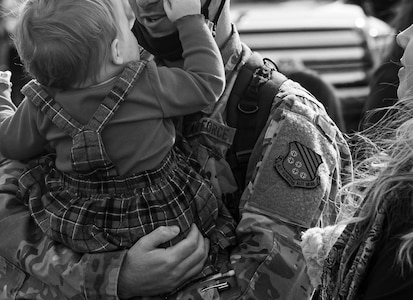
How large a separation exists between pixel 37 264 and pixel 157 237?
40 cm

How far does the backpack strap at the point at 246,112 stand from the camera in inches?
101

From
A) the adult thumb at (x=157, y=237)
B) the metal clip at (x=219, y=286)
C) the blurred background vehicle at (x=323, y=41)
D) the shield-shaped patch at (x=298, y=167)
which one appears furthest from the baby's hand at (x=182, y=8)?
the blurred background vehicle at (x=323, y=41)

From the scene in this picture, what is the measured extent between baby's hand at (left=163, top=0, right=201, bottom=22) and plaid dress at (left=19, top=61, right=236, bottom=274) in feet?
0.63

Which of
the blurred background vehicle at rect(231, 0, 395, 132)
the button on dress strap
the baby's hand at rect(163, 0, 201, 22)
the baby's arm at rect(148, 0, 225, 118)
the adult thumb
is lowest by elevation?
the blurred background vehicle at rect(231, 0, 395, 132)

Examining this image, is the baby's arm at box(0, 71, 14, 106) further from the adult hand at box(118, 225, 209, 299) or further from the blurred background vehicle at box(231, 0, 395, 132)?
the blurred background vehicle at box(231, 0, 395, 132)

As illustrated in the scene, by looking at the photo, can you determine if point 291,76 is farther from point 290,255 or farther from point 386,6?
point 386,6

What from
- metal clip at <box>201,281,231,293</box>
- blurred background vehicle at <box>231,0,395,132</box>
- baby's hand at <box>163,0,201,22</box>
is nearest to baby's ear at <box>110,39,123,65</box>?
baby's hand at <box>163,0,201,22</box>

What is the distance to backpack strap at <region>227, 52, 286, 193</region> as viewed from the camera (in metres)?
2.57

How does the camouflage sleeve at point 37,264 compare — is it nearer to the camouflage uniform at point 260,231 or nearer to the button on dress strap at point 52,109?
the camouflage uniform at point 260,231

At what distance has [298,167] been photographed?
8.11ft

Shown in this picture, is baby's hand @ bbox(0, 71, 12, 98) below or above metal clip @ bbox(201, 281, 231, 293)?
above

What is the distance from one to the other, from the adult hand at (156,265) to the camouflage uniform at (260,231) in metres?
0.04

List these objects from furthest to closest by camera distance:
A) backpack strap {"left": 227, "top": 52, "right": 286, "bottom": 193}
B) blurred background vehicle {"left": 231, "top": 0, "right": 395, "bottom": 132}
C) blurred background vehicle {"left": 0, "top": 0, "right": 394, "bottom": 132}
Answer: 1. blurred background vehicle {"left": 231, "top": 0, "right": 395, "bottom": 132}
2. blurred background vehicle {"left": 0, "top": 0, "right": 394, "bottom": 132}
3. backpack strap {"left": 227, "top": 52, "right": 286, "bottom": 193}

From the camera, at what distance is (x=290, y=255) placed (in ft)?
8.06
